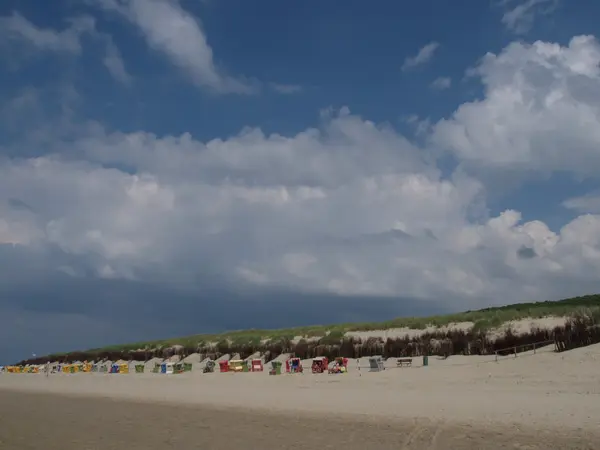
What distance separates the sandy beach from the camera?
36.9ft

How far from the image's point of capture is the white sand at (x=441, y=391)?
1325cm

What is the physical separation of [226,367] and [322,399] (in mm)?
15678

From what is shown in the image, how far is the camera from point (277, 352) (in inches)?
1513

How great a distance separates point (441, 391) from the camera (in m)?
17.9

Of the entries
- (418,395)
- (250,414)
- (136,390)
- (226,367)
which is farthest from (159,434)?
(226,367)

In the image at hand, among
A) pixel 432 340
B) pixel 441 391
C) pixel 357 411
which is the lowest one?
pixel 357 411

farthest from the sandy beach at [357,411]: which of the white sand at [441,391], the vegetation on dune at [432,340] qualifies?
the vegetation on dune at [432,340]

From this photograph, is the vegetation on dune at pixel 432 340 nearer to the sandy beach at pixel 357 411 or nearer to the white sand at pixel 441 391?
the white sand at pixel 441 391

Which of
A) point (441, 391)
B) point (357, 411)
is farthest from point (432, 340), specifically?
point (357, 411)

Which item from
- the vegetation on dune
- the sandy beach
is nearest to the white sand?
the sandy beach

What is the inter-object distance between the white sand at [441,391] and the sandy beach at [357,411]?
0.04 metres

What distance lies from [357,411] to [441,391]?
4.10 m

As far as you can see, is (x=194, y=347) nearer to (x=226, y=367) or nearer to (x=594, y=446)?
(x=226, y=367)

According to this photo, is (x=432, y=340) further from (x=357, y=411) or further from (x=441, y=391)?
(x=357, y=411)
